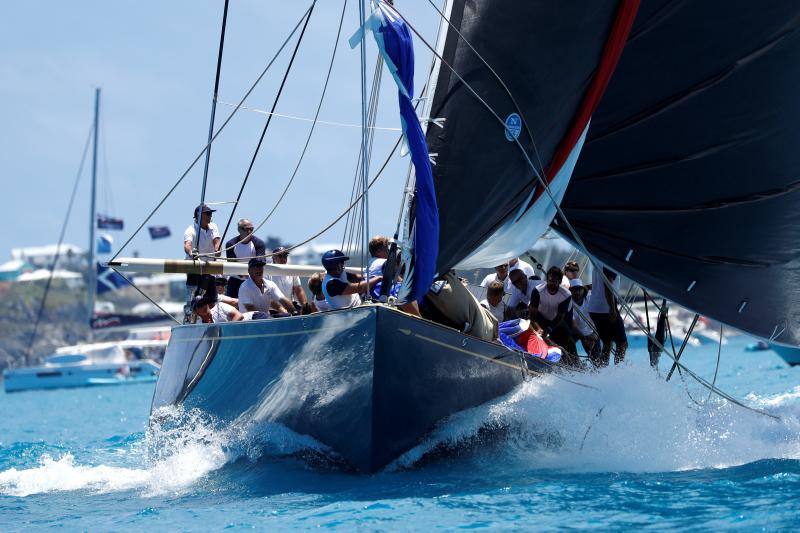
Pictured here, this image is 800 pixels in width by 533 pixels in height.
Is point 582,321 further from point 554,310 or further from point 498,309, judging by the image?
point 498,309

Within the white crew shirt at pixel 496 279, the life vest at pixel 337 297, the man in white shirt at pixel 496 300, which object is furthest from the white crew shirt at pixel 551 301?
the life vest at pixel 337 297

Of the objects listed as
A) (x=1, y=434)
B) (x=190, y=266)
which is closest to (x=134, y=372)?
(x=1, y=434)

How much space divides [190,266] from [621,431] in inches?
158

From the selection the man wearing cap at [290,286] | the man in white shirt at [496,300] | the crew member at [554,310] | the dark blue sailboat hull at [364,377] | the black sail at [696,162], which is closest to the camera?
the dark blue sailboat hull at [364,377]

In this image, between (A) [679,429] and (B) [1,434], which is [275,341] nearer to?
(A) [679,429]

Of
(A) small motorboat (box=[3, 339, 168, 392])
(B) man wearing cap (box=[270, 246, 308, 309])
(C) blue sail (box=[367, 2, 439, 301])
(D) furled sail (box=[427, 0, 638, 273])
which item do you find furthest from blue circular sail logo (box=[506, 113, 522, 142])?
(A) small motorboat (box=[3, 339, 168, 392])

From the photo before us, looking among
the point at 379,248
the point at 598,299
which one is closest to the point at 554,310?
the point at 598,299

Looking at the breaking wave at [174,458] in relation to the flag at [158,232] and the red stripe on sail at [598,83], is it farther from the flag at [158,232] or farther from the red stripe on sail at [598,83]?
the flag at [158,232]

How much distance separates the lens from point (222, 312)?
970 centimetres

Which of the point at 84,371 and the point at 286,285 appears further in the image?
the point at 84,371

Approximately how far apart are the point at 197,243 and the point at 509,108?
2996mm

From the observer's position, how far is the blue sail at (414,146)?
6938 millimetres

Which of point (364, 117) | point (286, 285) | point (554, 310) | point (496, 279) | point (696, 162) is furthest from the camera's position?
point (496, 279)

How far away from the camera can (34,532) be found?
6473mm
